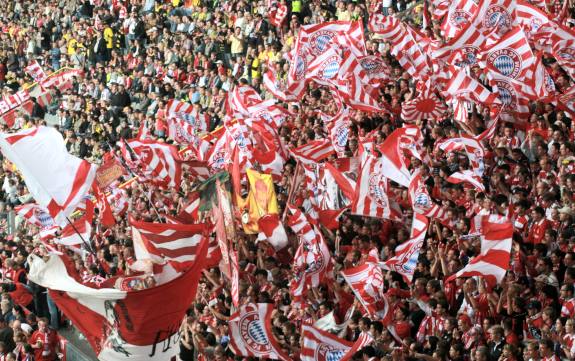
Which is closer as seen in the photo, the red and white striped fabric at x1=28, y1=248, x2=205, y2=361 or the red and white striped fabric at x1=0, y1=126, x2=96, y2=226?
the red and white striped fabric at x1=28, y1=248, x2=205, y2=361

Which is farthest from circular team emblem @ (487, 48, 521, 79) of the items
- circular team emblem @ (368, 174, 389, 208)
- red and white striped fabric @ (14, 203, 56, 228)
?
red and white striped fabric @ (14, 203, 56, 228)

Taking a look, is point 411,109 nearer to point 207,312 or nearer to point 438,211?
point 438,211

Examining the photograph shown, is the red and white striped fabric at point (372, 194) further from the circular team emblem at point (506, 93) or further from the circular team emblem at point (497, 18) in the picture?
the circular team emblem at point (497, 18)

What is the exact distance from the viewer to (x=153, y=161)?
60.8 ft

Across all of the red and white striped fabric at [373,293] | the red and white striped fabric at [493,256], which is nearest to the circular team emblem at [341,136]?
the red and white striped fabric at [373,293]

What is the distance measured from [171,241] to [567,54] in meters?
5.66

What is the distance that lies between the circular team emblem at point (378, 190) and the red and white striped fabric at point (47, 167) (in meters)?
3.43

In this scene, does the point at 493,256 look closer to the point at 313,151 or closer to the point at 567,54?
the point at 567,54

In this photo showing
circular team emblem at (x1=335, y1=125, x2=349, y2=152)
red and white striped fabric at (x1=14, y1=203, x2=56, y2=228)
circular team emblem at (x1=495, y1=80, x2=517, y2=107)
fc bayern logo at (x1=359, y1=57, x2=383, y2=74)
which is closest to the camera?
circular team emblem at (x1=495, y1=80, x2=517, y2=107)

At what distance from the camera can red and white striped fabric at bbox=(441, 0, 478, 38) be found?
59.2 ft

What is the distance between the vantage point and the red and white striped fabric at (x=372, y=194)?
15625 millimetres

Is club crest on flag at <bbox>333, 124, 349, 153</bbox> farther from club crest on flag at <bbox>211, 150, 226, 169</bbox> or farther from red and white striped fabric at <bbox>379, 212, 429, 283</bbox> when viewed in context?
red and white striped fabric at <bbox>379, 212, 429, 283</bbox>

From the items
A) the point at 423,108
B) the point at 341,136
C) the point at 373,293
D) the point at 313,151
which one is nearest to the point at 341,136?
the point at 341,136

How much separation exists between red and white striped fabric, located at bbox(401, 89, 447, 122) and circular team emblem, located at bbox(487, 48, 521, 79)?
61.3 inches
